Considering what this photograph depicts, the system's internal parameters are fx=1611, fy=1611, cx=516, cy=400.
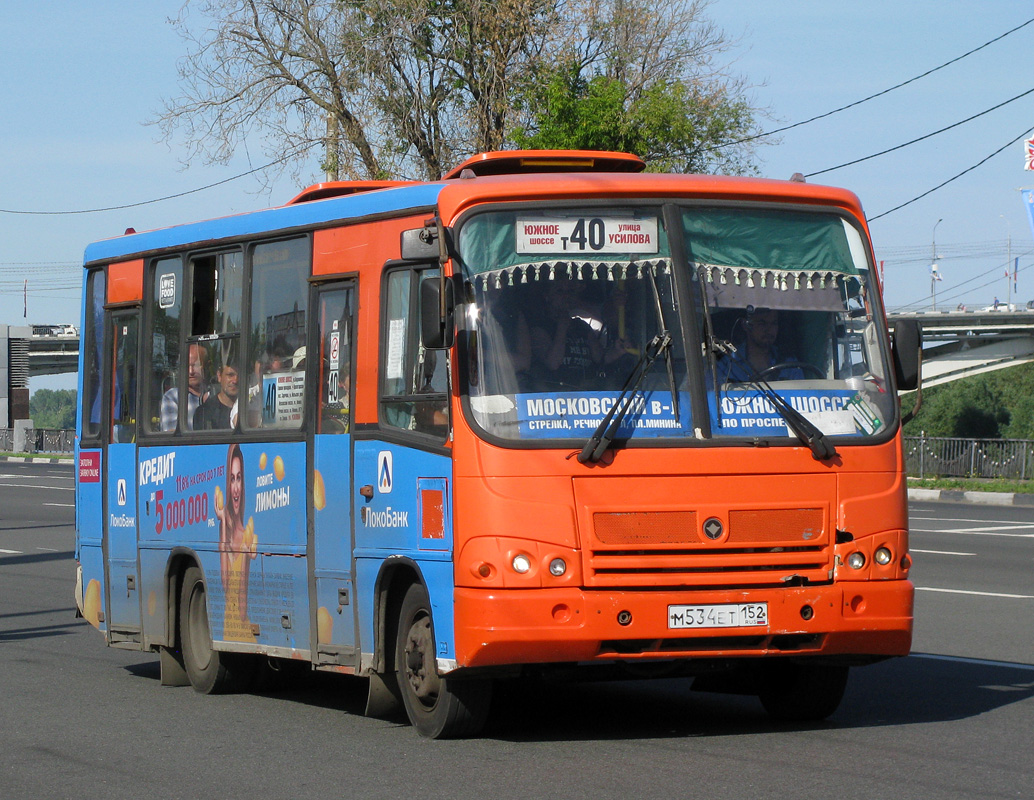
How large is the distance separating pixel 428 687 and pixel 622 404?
1.68 m

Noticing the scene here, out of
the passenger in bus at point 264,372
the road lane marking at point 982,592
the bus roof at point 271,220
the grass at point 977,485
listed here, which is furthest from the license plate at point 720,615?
the grass at point 977,485

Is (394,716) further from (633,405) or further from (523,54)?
(523,54)

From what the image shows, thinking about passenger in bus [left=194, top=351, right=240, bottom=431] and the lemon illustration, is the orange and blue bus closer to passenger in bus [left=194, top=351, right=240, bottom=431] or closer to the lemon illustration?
the lemon illustration

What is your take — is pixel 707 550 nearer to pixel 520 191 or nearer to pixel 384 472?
pixel 384 472

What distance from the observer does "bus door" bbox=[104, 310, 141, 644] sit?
10953mm

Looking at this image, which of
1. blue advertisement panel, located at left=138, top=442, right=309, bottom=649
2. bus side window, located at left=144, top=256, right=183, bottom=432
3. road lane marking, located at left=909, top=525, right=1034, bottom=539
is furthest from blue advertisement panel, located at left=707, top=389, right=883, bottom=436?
road lane marking, located at left=909, top=525, right=1034, bottom=539

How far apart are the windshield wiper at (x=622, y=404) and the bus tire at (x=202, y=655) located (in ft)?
12.3

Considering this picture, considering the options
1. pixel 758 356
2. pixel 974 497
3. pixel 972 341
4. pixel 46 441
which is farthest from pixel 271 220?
pixel 46 441

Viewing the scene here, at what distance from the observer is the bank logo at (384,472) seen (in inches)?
317

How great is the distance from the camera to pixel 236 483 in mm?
9648

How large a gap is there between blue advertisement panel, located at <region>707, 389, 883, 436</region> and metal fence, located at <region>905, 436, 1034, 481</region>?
37371 mm

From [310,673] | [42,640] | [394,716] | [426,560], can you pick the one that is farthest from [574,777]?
[42,640]

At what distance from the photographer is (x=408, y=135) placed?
1228 inches

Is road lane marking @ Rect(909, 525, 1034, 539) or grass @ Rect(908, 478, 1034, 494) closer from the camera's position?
road lane marking @ Rect(909, 525, 1034, 539)
